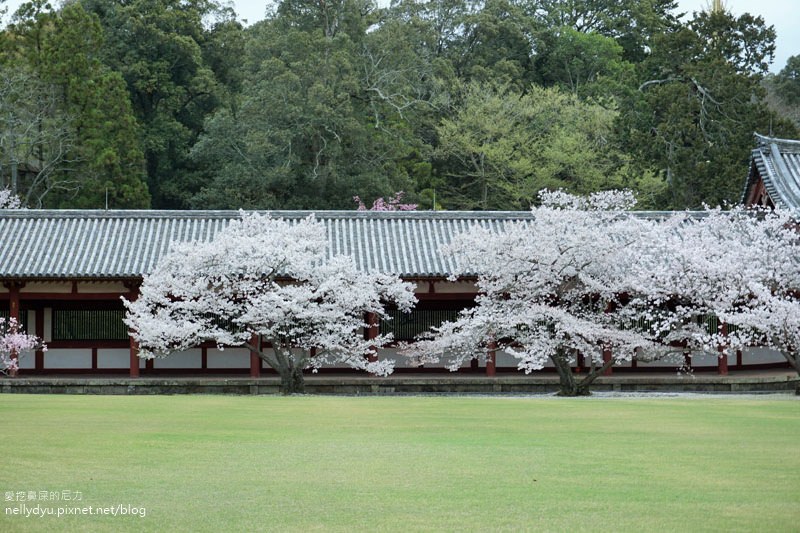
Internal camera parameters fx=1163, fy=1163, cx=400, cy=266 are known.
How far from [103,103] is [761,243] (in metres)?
27.6

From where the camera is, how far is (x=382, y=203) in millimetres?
44656

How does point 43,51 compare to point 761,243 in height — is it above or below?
above

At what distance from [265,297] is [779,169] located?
13.2m

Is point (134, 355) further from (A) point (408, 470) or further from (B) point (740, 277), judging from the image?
(A) point (408, 470)

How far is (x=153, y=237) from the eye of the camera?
2933 centimetres

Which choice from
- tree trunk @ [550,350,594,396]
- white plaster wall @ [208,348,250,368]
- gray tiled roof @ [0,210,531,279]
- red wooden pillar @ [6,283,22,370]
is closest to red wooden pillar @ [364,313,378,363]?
gray tiled roof @ [0,210,531,279]

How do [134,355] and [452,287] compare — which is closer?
[134,355]

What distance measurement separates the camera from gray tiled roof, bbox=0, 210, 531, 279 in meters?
27.4

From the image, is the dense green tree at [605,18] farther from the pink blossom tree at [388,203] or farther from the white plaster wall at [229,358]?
the white plaster wall at [229,358]

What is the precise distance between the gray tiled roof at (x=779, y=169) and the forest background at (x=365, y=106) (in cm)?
855

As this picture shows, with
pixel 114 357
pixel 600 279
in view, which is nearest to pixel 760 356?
pixel 600 279

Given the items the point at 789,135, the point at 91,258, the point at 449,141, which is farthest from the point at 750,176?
the point at 449,141

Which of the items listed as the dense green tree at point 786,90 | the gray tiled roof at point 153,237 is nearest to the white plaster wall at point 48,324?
the gray tiled roof at point 153,237

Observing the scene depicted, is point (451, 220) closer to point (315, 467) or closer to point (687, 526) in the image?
point (315, 467)
